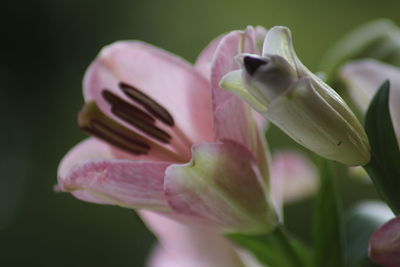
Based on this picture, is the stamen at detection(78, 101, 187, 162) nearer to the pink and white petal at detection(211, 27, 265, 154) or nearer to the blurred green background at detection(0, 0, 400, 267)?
the pink and white petal at detection(211, 27, 265, 154)

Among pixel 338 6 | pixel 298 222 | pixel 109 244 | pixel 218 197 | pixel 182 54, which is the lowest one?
pixel 109 244

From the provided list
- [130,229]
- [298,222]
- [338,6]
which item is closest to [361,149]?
[298,222]

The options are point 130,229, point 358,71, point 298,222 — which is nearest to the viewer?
point 358,71

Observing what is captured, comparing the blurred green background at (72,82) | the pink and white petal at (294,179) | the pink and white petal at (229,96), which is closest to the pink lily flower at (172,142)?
the pink and white petal at (229,96)

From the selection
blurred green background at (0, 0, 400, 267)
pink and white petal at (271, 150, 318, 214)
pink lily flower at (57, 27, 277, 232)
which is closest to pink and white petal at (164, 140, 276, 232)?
pink lily flower at (57, 27, 277, 232)

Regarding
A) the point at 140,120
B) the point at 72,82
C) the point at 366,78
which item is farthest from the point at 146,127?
the point at 72,82

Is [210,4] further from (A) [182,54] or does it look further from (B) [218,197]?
(B) [218,197]

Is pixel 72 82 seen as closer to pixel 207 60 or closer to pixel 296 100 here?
pixel 207 60
